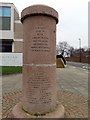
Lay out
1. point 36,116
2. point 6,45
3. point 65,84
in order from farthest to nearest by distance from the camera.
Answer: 1. point 6,45
2. point 65,84
3. point 36,116

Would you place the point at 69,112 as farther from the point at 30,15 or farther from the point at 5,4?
the point at 5,4

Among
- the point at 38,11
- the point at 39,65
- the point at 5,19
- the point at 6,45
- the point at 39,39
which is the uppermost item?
the point at 5,19

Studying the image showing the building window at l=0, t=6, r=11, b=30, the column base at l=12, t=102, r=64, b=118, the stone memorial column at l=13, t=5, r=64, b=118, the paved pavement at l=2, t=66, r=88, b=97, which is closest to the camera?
the column base at l=12, t=102, r=64, b=118

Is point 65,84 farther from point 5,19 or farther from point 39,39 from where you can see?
point 5,19

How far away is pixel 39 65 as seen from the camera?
5.01m

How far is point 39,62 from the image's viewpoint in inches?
198

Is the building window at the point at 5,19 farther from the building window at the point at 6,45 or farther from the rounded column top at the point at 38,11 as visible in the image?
the rounded column top at the point at 38,11

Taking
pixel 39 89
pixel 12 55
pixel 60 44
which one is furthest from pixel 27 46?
pixel 60 44

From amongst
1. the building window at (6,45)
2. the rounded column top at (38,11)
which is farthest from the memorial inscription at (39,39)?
the building window at (6,45)

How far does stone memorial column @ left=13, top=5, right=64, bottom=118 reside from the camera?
16.3 feet

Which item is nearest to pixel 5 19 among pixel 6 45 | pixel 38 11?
pixel 6 45

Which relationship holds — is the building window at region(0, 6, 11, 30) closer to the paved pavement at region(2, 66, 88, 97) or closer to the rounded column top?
the paved pavement at region(2, 66, 88, 97)

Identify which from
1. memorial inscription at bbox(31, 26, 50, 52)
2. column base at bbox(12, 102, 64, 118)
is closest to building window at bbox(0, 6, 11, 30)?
memorial inscription at bbox(31, 26, 50, 52)

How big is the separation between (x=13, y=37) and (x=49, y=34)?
2746cm
